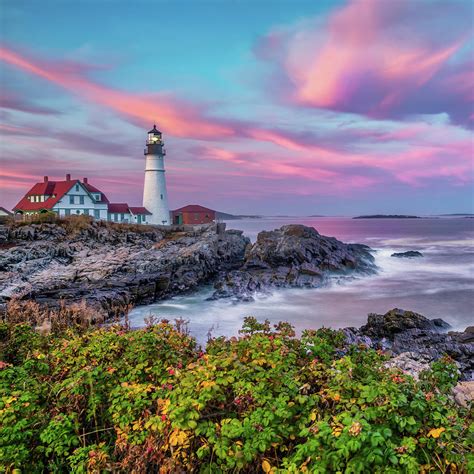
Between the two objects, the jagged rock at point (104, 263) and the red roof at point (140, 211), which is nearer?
the jagged rock at point (104, 263)

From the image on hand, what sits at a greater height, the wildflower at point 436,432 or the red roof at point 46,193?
the red roof at point 46,193

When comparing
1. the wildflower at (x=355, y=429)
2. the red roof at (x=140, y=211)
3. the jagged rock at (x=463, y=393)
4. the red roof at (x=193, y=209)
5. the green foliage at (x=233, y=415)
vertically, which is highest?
the red roof at (x=193, y=209)

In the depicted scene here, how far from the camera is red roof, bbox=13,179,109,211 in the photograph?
3875 centimetres

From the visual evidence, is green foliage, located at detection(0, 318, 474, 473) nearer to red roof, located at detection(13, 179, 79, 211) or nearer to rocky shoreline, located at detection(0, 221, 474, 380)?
rocky shoreline, located at detection(0, 221, 474, 380)

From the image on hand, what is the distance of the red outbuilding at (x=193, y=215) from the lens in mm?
51125

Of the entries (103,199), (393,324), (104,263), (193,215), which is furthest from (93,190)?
(393,324)

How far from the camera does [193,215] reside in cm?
5134

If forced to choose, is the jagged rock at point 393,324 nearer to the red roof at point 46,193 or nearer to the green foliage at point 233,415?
the green foliage at point 233,415

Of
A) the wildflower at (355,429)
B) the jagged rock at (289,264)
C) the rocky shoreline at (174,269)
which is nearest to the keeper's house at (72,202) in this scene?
the rocky shoreline at (174,269)

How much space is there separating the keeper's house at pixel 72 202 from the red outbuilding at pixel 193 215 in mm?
8402

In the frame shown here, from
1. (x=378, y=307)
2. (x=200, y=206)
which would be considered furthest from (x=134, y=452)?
(x=200, y=206)

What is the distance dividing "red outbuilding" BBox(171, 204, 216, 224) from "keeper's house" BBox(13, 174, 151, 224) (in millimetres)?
8402

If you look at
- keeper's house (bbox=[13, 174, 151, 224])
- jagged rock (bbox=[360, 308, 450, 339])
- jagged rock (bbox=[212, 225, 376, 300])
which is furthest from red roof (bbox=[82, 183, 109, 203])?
jagged rock (bbox=[360, 308, 450, 339])

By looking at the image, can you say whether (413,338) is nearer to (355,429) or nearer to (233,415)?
(233,415)
